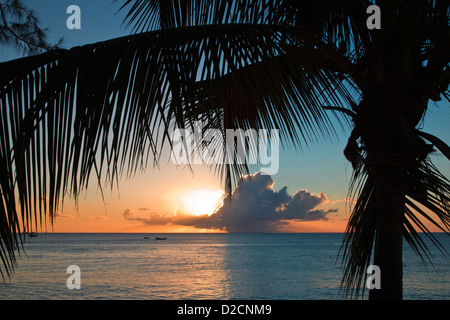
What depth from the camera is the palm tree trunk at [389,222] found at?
108 inches

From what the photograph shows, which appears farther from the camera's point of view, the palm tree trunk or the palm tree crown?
the palm tree trunk

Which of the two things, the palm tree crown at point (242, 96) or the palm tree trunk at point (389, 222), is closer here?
the palm tree crown at point (242, 96)

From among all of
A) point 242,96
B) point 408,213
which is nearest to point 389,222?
point 408,213

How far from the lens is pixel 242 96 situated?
5.95ft

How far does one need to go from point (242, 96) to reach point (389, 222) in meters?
1.77

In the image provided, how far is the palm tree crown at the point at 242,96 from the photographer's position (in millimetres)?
1556

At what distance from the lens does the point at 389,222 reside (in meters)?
2.85

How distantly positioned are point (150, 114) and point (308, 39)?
3.94 ft

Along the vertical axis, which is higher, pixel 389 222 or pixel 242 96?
pixel 242 96

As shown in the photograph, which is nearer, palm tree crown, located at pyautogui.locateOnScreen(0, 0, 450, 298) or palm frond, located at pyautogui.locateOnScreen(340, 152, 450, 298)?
palm tree crown, located at pyautogui.locateOnScreen(0, 0, 450, 298)

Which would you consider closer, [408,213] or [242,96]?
[242,96]

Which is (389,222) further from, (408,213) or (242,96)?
(242,96)

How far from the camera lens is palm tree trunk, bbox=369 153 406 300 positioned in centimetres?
274

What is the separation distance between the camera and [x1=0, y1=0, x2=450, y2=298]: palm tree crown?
156cm
